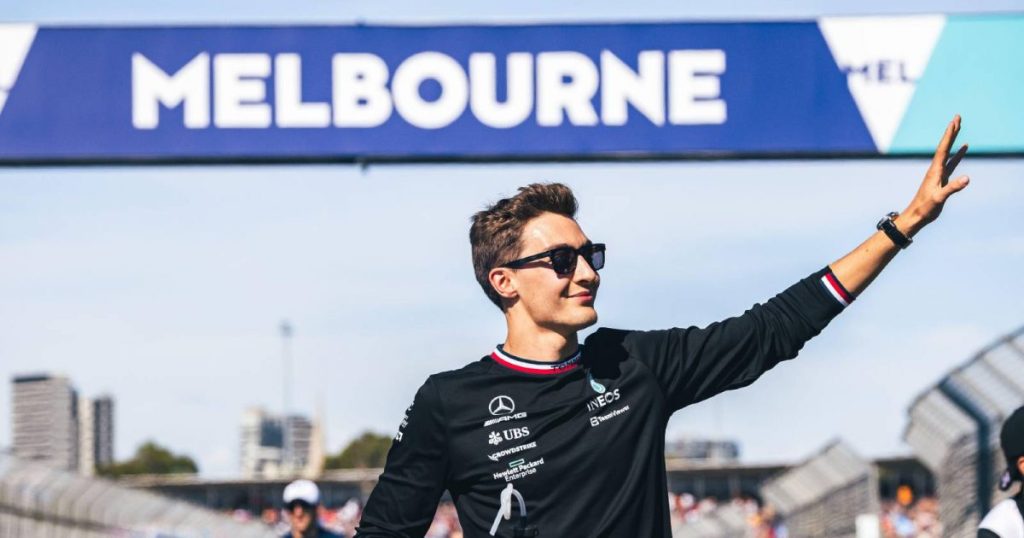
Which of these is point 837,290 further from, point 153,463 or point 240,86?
point 153,463

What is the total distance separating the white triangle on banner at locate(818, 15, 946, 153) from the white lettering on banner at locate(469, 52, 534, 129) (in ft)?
5.96

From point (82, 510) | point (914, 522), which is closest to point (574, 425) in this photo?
point (82, 510)

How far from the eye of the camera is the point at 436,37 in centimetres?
1159

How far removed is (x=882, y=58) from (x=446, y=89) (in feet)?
8.75

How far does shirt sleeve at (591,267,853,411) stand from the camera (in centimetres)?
500

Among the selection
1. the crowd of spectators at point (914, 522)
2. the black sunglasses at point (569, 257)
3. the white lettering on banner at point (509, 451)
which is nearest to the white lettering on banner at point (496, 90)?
the black sunglasses at point (569, 257)

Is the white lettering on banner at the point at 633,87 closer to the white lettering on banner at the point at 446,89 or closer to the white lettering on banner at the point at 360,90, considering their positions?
the white lettering on banner at the point at 446,89

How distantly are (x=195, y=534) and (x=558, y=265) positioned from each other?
19.3 m

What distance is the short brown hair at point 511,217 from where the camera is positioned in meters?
5.15

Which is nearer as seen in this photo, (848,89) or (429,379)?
(429,379)

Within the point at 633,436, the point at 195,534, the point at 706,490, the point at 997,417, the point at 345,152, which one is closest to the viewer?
the point at 633,436

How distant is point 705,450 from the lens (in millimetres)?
178375

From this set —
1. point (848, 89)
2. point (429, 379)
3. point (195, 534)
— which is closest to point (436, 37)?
point (848, 89)

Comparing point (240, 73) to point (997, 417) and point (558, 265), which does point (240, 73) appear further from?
point (558, 265)
